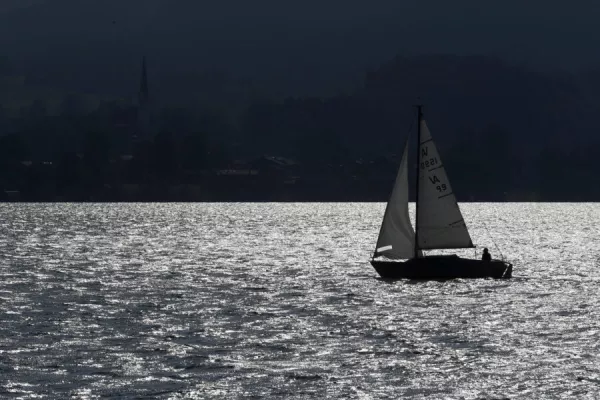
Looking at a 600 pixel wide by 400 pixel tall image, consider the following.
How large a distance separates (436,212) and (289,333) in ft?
89.4

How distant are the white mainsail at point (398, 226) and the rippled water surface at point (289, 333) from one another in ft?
9.89

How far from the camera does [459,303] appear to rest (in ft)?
266

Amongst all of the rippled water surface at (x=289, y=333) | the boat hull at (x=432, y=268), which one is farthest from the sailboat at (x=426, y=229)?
the rippled water surface at (x=289, y=333)

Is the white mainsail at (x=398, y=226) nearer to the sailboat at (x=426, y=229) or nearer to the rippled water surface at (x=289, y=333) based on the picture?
the sailboat at (x=426, y=229)

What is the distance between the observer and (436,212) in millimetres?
89688

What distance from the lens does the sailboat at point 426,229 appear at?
88.3 meters

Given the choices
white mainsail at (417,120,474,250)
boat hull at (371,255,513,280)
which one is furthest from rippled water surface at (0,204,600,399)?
white mainsail at (417,120,474,250)

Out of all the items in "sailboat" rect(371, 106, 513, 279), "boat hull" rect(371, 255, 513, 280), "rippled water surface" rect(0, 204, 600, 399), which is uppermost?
"sailboat" rect(371, 106, 513, 279)

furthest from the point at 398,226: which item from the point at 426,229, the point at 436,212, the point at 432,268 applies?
the point at 432,268

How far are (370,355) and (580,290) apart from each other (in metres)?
40.1

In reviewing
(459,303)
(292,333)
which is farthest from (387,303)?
(292,333)

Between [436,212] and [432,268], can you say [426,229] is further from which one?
[432,268]

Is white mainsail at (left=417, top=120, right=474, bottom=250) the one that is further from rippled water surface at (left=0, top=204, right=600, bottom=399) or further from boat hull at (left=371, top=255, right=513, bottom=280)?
rippled water surface at (left=0, top=204, right=600, bottom=399)

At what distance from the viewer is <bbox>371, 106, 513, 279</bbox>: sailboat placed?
290ft
